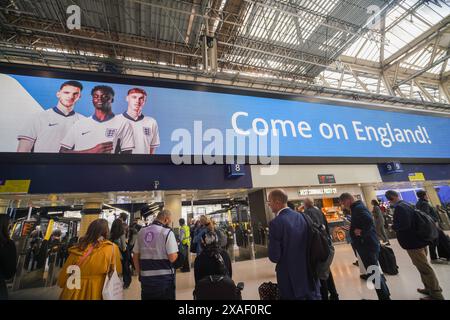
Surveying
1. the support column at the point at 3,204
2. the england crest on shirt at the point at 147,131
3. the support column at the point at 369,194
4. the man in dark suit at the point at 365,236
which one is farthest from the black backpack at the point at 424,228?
the support column at the point at 3,204

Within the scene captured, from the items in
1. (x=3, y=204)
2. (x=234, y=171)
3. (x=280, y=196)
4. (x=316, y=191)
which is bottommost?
(x=280, y=196)

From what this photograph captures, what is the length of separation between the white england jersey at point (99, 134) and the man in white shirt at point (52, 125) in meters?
0.15

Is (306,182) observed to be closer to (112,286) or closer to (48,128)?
(112,286)

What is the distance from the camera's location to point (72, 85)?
492 cm

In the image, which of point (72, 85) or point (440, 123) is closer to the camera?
point (72, 85)

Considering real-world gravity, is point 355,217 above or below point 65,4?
below

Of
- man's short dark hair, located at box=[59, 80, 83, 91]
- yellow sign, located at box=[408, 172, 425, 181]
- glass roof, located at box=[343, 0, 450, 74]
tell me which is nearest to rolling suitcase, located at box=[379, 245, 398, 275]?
yellow sign, located at box=[408, 172, 425, 181]

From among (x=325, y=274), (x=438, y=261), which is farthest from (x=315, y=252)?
(x=438, y=261)

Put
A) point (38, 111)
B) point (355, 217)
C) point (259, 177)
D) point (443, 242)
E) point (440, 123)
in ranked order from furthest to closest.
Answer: point (440, 123) < point (259, 177) < point (38, 111) < point (443, 242) < point (355, 217)

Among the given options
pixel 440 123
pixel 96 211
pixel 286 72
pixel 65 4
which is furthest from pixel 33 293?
pixel 440 123

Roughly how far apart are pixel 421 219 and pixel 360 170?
165 inches

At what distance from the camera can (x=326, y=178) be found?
6281mm

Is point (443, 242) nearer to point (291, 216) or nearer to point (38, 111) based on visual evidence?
point (291, 216)

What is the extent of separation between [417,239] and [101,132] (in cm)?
604
